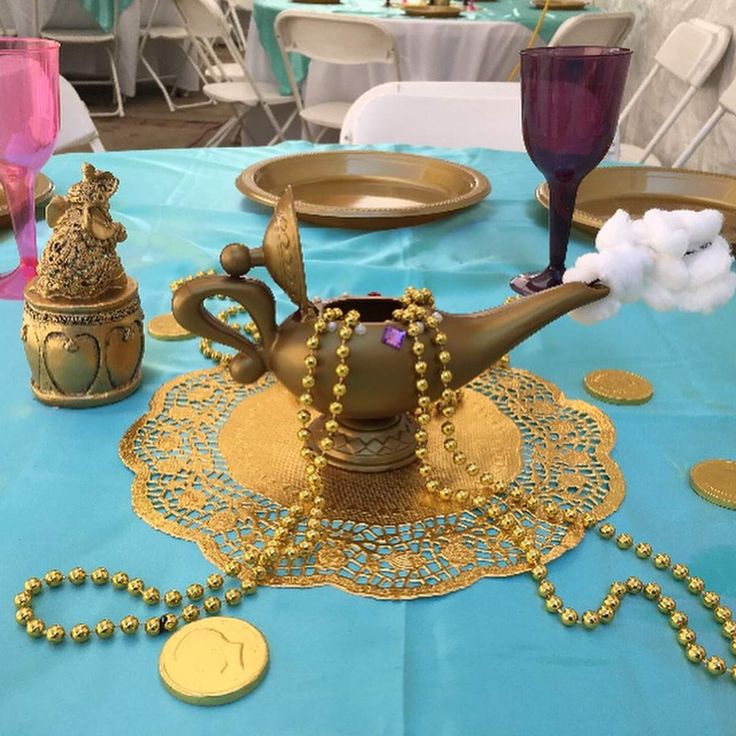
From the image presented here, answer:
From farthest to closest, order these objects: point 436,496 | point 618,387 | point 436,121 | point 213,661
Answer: point 436,121 → point 618,387 → point 436,496 → point 213,661

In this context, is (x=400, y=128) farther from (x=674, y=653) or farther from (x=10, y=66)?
(x=674, y=653)

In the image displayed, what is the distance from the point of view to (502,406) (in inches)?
22.1

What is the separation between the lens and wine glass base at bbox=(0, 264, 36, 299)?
2.25ft

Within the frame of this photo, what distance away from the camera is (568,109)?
25.8 inches

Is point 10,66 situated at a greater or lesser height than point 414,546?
greater

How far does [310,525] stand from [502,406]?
0.20 meters

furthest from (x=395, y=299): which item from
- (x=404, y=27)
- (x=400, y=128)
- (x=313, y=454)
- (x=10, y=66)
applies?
(x=404, y=27)

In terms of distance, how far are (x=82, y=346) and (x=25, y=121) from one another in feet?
0.74

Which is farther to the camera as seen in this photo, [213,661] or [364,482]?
[364,482]

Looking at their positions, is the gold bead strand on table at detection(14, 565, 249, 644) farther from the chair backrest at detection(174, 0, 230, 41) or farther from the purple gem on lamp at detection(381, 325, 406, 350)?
the chair backrest at detection(174, 0, 230, 41)

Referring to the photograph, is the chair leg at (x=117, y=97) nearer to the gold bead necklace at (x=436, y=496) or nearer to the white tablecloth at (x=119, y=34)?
the white tablecloth at (x=119, y=34)

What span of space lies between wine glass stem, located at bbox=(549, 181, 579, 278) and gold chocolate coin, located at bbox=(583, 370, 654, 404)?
127mm

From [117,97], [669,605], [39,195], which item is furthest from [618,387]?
[117,97]

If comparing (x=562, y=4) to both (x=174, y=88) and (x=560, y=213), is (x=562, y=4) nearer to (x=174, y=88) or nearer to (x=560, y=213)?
(x=560, y=213)
